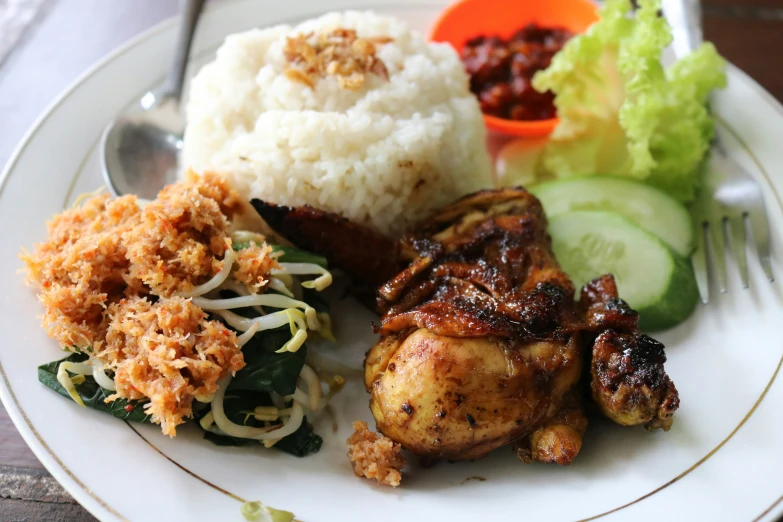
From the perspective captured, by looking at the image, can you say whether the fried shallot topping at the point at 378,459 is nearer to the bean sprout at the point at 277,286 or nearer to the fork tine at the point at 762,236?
the bean sprout at the point at 277,286

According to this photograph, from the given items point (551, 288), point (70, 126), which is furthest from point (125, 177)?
point (551, 288)

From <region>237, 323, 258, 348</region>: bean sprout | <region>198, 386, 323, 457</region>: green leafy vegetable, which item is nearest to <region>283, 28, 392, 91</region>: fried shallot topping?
<region>237, 323, 258, 348</region>: bean sprout

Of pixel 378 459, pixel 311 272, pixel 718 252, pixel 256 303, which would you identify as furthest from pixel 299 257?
pixel 718 252

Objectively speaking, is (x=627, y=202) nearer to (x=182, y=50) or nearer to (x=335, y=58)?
(x=335, y=58)

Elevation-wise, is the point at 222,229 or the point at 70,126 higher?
the point at 70,126

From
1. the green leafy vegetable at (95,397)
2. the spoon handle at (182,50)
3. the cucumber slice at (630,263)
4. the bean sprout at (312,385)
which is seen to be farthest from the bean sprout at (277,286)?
the spoon handle at (182,50)

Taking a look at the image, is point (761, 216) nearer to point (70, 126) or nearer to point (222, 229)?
point (222, 229)
